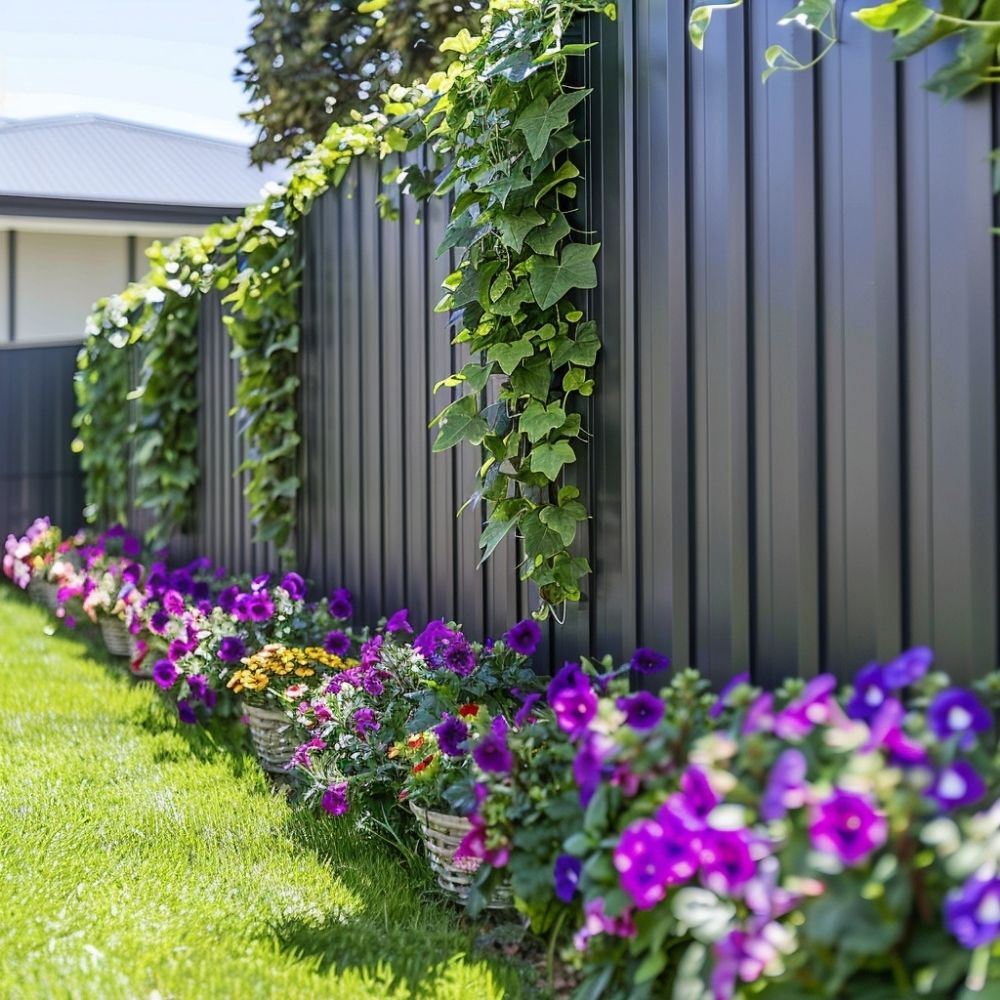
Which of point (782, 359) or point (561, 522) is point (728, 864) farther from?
point (561, 522)

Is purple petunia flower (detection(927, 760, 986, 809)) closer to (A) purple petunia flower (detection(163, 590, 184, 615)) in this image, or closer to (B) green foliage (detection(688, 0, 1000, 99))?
(B) green foliage (detection(688, 0, 1000, 99))

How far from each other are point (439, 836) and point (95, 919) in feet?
2.26

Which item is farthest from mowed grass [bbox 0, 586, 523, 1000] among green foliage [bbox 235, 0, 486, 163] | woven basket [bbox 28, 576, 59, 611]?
green foliage [bbox 235, 0, 486, 163]

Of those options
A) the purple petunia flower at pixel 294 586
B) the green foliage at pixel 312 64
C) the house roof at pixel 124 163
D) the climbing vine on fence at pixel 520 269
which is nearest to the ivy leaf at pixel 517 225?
the climbing vine on fence at pixel 520 269

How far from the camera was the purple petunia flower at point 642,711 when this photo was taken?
5.85 feet

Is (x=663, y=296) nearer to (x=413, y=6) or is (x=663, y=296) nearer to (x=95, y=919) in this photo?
(x=95, y=919)

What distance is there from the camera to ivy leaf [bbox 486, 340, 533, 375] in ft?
8.43

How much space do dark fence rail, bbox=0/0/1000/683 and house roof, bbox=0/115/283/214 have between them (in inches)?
292

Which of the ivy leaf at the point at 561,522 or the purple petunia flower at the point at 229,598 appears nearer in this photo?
the ivy leaf at the point at 561,522

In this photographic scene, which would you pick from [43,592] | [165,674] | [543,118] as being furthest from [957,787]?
[43,592]

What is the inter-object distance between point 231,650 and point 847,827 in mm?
2573

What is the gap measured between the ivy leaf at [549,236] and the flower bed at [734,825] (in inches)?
34.0

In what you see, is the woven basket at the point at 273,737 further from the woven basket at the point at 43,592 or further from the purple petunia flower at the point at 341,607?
the woven basket at the point at 43,592

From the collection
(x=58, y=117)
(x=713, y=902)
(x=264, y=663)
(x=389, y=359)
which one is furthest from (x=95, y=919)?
(x=58, y=117)
